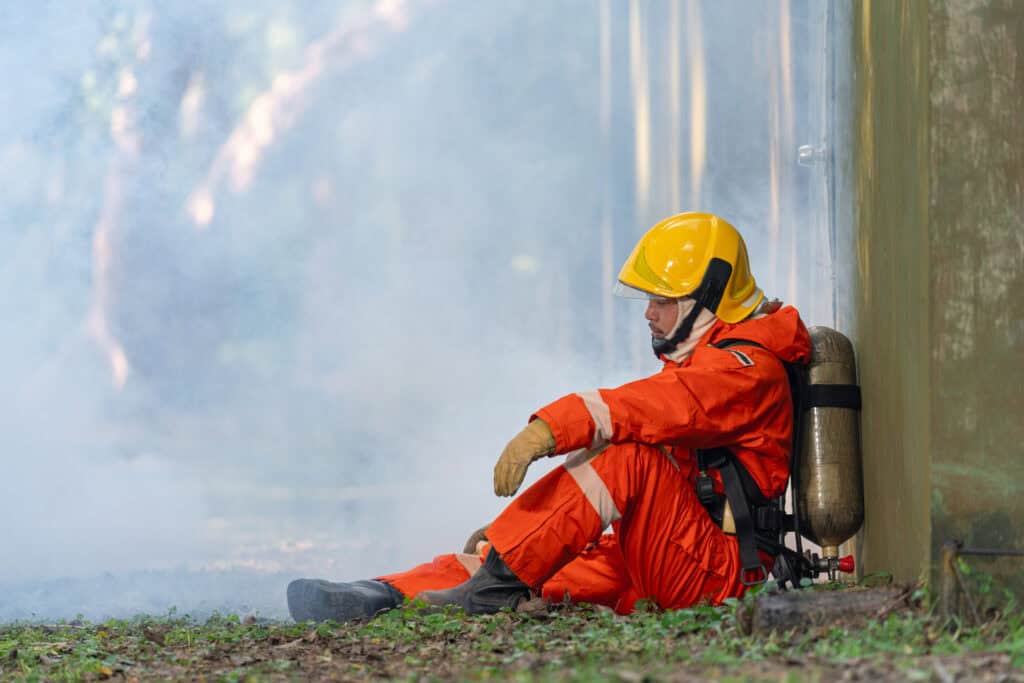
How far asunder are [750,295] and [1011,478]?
5.19 ft

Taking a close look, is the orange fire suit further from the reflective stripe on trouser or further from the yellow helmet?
the yellow helmet

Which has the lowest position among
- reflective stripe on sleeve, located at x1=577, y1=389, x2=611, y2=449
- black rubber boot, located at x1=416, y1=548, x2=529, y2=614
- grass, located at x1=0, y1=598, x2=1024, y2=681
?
grass, located at x1=0, y1=598, x2=1024, y2=681

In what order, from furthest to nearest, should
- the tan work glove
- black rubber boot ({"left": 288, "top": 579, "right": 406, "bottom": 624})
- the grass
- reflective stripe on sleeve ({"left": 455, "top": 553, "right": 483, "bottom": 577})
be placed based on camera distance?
1. reflective stripe on sleeve ({"left": 455, "top": 553, "right": 483, "bottom": 577})
2. black rubber boot ({"left": 288, "top": 579, "right": 406, "bottom": 624})
3. the tan work glove
4. the grass

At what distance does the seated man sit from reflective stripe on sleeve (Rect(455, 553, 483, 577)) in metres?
0.30

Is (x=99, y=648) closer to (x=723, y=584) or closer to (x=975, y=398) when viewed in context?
(x=723, y=584)

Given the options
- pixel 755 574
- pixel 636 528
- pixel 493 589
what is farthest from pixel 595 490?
pixel 755 574

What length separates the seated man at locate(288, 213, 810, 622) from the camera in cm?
390

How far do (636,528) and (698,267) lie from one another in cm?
96

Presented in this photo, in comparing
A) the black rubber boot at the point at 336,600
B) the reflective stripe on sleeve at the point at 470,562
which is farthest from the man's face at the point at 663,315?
the black rubber boot at the point at 336,600

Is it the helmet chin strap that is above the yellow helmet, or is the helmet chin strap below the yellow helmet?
below

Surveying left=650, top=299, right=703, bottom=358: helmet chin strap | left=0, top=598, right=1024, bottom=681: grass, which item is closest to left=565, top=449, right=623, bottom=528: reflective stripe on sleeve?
left=0, top=598, right=1024, bottom=681: grass

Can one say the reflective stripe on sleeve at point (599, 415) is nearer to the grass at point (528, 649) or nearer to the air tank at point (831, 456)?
the grass at point (528, 649)

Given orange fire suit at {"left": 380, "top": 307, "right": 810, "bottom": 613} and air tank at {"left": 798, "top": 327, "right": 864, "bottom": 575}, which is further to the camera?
air tank at {"left": 798, "top": 327, "right": 864, "bottom": 575}

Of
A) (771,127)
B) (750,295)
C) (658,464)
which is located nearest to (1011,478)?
(658,464)
